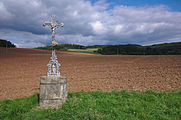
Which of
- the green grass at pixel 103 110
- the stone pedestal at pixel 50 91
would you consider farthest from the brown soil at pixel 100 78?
the stone pedestal at pixel 50 91

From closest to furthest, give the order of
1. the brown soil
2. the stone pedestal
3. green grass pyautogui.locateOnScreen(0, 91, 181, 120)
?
green grass pyautogui.locateOnScreen(0, 91, 181, 120)
the stone pedestal
the brown soil

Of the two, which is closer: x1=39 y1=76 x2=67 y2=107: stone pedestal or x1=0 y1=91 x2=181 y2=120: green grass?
x1=0 y1=91 x2=181 y2=120: green grass

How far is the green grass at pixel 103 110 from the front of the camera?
478 centimetres

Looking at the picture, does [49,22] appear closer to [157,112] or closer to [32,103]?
[32,103]

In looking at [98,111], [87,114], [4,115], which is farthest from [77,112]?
[4,115]

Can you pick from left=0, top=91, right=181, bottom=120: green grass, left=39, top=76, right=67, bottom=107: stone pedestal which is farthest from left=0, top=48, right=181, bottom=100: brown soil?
left=39, top=76, right=67, bottom=107: stone pedestal

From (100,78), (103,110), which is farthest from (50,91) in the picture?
(100,78)

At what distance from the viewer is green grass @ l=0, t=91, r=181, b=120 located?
15.7ft

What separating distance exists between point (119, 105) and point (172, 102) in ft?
7.81

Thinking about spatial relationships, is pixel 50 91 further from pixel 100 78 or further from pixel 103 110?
pixel 100 78

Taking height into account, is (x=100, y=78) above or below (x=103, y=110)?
below

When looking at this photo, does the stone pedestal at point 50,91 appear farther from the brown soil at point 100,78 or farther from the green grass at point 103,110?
the brown soil at point 100,78

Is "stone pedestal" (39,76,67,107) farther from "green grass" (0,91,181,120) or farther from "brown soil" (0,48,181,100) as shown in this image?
"brown soil" (0,48,181,100)

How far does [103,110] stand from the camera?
5.21 m
